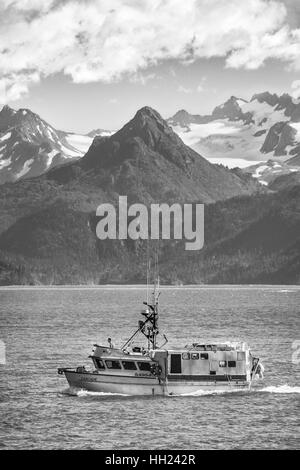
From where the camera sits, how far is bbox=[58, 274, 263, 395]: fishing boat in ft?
386

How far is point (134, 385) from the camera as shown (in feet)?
390

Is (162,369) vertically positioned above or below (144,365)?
below

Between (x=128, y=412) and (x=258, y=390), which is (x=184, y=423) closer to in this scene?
(x=128, y=412)

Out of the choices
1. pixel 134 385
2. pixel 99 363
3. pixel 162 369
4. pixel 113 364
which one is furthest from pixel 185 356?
pixel 99 363

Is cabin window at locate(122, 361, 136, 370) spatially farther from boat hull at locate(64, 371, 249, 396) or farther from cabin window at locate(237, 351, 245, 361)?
cabin window at locate(237, 351, 245, 361)

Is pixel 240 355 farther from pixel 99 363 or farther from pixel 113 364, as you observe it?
pixel 99 363

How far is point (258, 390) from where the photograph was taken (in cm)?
12650

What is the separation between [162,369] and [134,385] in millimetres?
3899

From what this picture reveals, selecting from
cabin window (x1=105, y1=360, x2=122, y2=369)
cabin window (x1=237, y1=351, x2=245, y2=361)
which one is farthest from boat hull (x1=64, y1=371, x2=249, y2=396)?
cabin window (x1=237, y1=351, x2=245, y2=361)

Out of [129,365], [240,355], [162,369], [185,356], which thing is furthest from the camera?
[240,355]

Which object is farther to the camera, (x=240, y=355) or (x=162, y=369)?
(x=240, y=355)

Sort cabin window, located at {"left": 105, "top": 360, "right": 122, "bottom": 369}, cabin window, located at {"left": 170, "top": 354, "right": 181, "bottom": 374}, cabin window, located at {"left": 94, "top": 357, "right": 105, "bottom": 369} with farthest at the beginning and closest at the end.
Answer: cabin window, located at {"left": 94, "top": 357, "right": 105, "bottom": 369}
cabin window, located at {"left": 170, "top": 354, "right": 181, "bottom": 374}
cabin window, located at {"left": 105, "top": 360, "right": 122, "bottom": 369}
